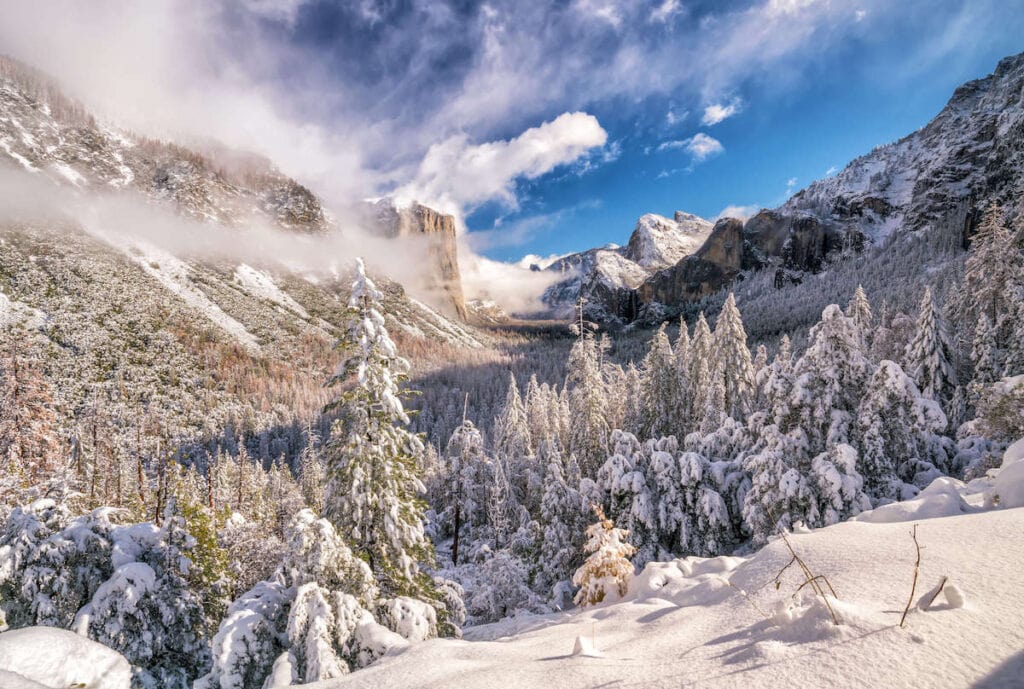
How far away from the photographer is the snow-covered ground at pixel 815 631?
2963mm

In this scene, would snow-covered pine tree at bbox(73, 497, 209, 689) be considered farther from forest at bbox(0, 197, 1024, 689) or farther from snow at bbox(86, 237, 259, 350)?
snow at bbox(86, 237, 259, 350)

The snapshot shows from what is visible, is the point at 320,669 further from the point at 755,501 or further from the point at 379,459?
the point at 755,501

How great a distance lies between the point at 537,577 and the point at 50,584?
50.9 feet

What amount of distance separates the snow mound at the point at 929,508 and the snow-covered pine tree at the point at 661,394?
2111cm

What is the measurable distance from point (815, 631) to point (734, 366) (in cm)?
2608

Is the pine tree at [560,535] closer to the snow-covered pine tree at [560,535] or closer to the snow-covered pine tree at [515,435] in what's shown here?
the snow-covered pine tree at [560,535]

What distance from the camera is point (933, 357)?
2234 centimetres

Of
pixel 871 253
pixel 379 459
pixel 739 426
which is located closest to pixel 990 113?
pixel 871 253

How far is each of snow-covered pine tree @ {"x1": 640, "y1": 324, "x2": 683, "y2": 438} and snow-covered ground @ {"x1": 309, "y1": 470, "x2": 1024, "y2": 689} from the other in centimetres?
2197

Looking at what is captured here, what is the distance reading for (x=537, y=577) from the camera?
18922 millimetres

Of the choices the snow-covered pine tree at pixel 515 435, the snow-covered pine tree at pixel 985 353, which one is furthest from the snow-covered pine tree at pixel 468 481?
the snow-covered pine tree at pixel 985 353

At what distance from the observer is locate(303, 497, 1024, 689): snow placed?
297cm

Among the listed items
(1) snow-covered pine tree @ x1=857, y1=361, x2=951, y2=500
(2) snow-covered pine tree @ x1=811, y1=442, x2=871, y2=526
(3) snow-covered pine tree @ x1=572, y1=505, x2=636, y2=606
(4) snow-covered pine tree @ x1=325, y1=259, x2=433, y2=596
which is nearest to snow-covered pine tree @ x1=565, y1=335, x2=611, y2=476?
(1) snow-covered pine tree @ x1=857, y1=361, x2=951, y2=500

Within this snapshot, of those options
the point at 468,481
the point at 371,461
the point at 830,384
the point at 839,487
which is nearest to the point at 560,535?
the point at 371,461
